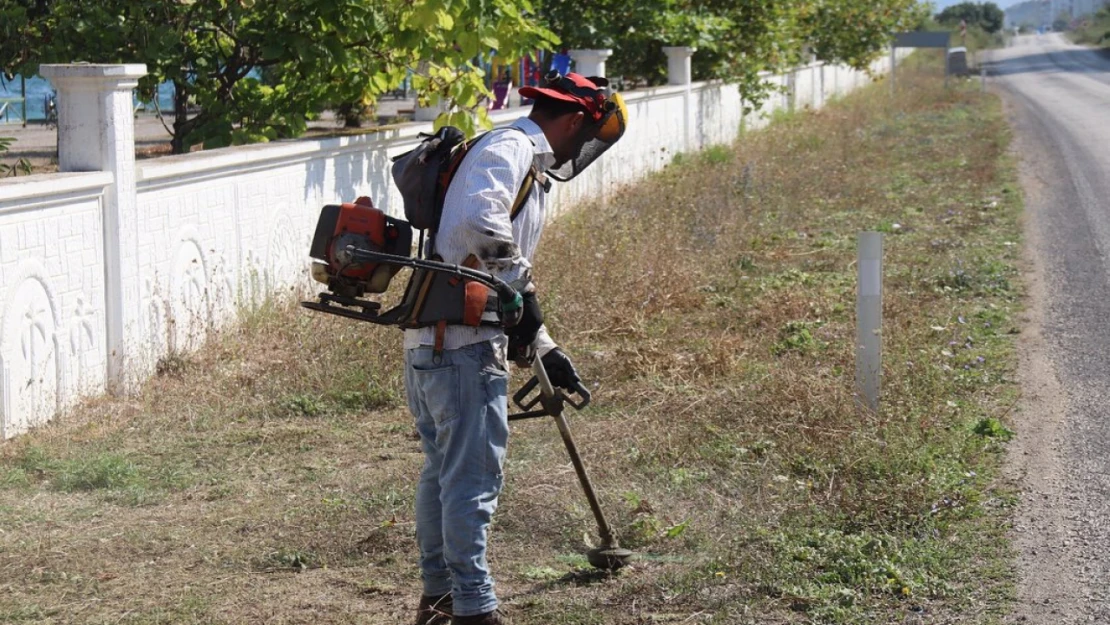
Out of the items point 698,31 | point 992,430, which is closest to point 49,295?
point 992,430

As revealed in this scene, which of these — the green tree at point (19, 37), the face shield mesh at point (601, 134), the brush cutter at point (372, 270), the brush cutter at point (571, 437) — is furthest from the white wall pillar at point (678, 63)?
the brush cutter at point (372, 270)

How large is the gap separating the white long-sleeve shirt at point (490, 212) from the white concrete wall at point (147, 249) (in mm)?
3306

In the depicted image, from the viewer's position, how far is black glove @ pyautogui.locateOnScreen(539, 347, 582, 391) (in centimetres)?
452

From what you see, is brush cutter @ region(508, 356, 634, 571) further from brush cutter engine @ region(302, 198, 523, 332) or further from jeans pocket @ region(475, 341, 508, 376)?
brush cutter engine @ region(302, 198, 523, 332)

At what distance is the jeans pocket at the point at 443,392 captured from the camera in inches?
160

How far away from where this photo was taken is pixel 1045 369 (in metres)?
7.96

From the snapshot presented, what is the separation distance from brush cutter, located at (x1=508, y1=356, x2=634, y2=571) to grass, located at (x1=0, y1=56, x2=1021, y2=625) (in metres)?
0.08

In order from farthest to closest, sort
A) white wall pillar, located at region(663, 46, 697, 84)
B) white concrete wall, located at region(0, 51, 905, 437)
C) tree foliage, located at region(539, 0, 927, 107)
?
1. white wall pillar, located at region(663, 46, 697, 84)
2. tree foliage, located at region(539, 0, 927, 107)
3. white concrete wall, located at region(0, 51, 905, 437)

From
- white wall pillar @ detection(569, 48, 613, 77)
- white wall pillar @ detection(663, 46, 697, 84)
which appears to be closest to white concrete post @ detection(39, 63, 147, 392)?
white wall pillar @ detection(569, 48, 613, 77)

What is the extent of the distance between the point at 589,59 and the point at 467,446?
12.2 m

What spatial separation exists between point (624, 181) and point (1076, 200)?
517cm

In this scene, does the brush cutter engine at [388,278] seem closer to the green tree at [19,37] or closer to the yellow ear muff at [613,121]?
the yellow ear muff at [613,121]

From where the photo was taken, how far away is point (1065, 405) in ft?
23.7

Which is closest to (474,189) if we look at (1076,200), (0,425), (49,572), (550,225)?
(49,572)
